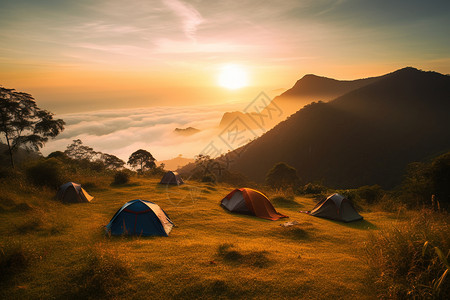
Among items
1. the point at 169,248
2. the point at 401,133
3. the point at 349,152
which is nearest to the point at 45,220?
the point at 169,248

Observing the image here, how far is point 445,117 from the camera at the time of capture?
89.7 m

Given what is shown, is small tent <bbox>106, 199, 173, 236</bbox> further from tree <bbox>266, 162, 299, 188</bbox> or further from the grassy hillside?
tree <bbox>266, 162, 299, 188</bbox>

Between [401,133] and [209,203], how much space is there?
96176 mm

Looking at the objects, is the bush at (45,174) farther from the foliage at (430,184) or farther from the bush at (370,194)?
the foliage at (430,184)

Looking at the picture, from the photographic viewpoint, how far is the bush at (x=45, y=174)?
57.1 ft

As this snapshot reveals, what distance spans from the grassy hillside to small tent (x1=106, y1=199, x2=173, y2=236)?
21.6 inches

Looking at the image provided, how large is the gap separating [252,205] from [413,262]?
9839 mm

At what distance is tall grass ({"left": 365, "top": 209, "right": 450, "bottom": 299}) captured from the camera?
489 centimetres

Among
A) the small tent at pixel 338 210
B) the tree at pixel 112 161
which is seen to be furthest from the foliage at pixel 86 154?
the small tent at pixel 338 210

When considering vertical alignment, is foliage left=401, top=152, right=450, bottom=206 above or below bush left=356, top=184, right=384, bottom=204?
above

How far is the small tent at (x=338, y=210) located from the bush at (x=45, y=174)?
19343 millimetres

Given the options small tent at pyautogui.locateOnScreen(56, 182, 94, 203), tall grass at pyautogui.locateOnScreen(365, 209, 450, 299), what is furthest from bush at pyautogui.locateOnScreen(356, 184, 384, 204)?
small tent at pyautogui.locateOnScreen(56, 182, 94, 203)

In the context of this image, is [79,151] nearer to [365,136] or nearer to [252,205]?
[252,205]

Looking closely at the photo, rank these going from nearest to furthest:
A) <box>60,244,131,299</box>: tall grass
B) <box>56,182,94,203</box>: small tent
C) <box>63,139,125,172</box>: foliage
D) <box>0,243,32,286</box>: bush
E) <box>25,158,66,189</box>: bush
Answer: <box>60,244,131,299</box>: tall grass < <box>0,243,32,286</box>: bush < <box>56,182,94,203</box>: small tent < <box>25,158,66,189</box>: bush < <box>63,139,125,172</box>: foliage
